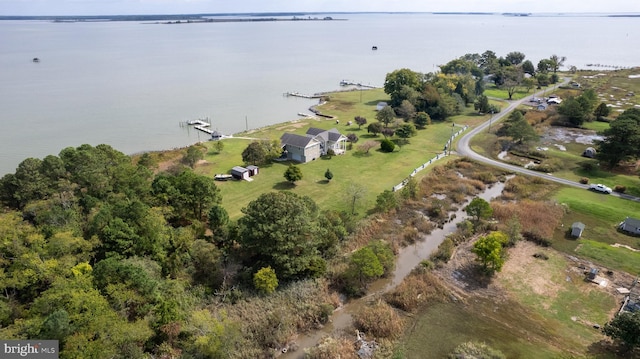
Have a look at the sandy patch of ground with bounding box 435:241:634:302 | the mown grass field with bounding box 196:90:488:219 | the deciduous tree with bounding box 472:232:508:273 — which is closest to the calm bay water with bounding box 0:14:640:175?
the mown grass field with bounding box 196:90:488:219

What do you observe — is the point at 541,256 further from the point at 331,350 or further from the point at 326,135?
the point at 326,135

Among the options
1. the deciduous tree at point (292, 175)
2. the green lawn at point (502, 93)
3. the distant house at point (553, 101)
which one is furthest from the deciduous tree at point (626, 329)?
the green lawn at point (502, 93)

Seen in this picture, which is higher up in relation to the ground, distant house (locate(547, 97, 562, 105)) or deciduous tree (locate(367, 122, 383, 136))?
distant house (locate(547, 97, 562, 105))

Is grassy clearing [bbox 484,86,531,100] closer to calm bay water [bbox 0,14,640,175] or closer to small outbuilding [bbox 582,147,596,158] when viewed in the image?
calm bay water [bbox 0,14,640,175]

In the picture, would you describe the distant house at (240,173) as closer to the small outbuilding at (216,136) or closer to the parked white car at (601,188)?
the small outbuilding at (216,136)

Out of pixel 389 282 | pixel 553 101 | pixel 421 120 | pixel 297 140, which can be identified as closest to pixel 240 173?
pixel 297 140

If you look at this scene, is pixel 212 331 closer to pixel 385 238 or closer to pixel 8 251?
pixel 8 251
